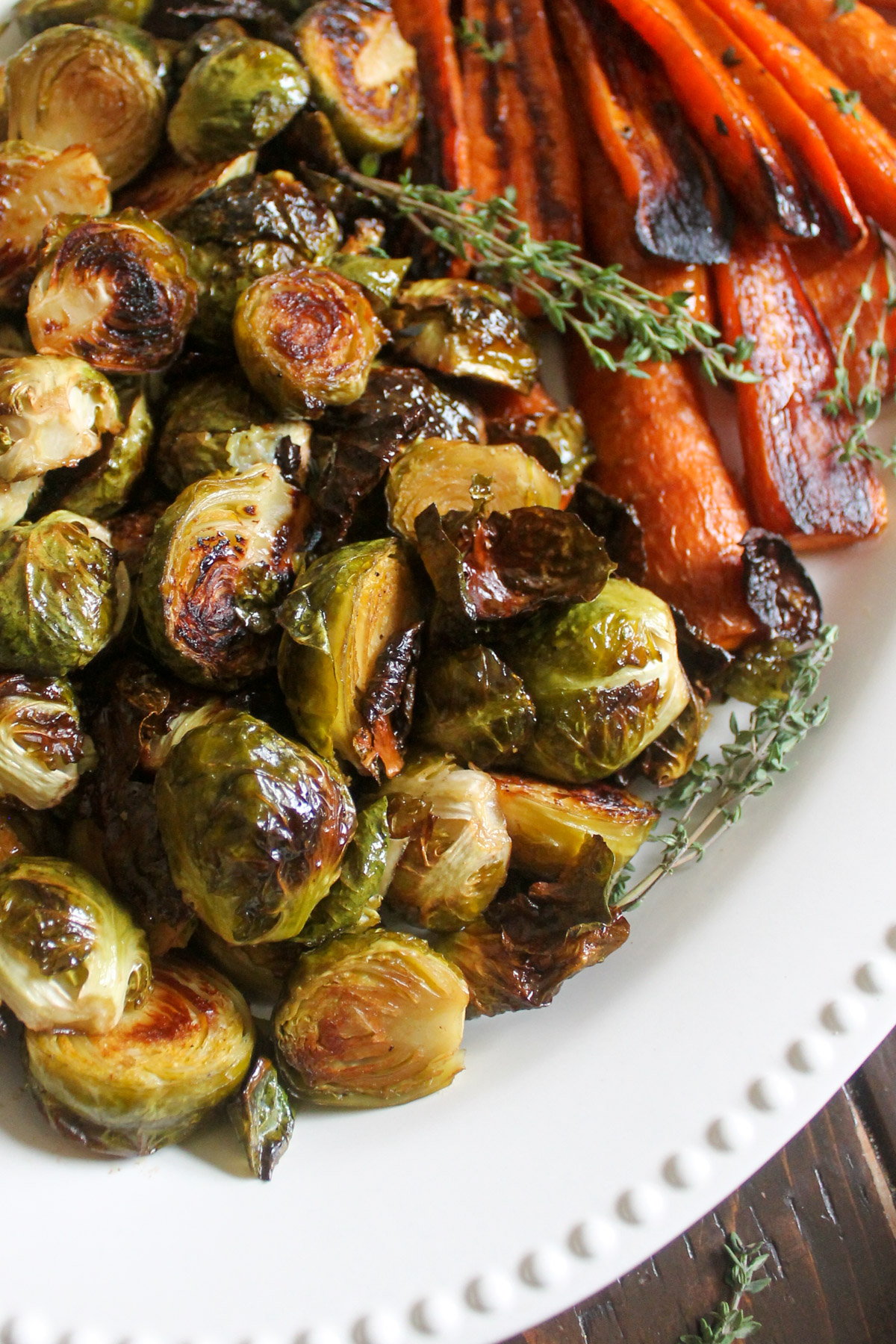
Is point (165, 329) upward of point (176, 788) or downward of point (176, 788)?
upward

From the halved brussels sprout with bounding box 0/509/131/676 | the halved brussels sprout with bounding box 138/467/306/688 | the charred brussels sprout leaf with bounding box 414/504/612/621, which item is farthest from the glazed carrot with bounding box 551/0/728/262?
the halved brussels sprout with bounding box 0/509/131/676

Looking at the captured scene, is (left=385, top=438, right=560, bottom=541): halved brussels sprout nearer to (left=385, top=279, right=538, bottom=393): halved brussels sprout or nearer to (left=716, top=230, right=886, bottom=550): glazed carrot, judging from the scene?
(left=385, top=279, right=538, bottom=393): halved brussels sprout

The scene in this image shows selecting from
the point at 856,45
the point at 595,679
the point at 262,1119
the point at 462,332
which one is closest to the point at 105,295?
the point at 462,332

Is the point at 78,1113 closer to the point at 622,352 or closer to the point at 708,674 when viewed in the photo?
the point at 708,674

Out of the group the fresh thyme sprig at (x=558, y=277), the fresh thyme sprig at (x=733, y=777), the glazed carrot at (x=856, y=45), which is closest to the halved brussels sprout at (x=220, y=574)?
the fresh thyme sprig at (x=558, y=277)

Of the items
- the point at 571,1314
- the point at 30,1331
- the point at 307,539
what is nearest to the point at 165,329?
the point at 307,539

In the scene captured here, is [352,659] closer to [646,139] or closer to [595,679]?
[595,679]
